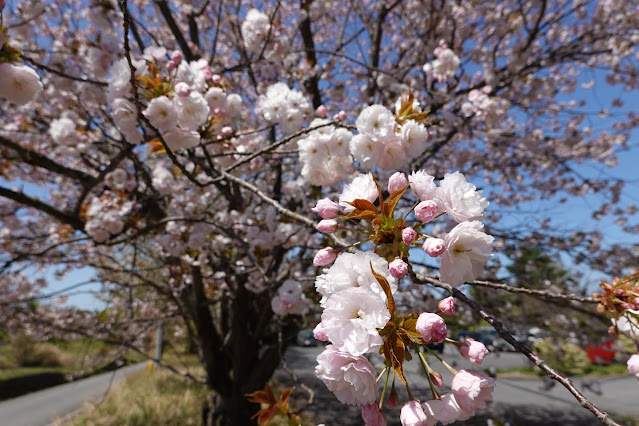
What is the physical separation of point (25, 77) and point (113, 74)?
0.29 m

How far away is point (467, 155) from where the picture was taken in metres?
4.13

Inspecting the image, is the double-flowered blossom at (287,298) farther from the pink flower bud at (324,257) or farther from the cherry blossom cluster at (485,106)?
the cherry blossom cluster at (485,106)

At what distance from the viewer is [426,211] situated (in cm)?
75

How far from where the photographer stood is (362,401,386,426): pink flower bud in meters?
0.72

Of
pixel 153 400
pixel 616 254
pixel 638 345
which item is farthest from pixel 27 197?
pixel 616 254

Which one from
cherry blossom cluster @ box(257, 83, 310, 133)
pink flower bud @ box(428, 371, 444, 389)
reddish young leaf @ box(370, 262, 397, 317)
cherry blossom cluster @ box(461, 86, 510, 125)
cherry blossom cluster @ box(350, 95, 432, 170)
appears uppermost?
cherry blossom cluster @ box(461, 86, 510, 125)

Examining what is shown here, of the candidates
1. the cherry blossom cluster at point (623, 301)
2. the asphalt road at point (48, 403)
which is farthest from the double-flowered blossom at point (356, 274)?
the asphalt road at point (48, 403)

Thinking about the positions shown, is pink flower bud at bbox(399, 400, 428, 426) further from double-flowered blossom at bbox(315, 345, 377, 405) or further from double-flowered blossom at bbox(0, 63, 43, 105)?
double-flowered blossom at bbox(0, 63, 43, 105)

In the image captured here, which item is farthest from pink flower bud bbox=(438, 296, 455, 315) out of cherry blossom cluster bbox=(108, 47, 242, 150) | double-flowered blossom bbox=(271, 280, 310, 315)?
double-flowered blossom bbox=(271, 280, 310, 315)

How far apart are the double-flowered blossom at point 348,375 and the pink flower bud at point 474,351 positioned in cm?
22

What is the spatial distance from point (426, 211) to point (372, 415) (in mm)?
470

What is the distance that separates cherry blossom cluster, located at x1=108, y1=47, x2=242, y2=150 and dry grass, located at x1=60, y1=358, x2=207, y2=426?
494 cm

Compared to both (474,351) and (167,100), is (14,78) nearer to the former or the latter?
(167,100)

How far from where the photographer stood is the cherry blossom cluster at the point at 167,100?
1355 mm
